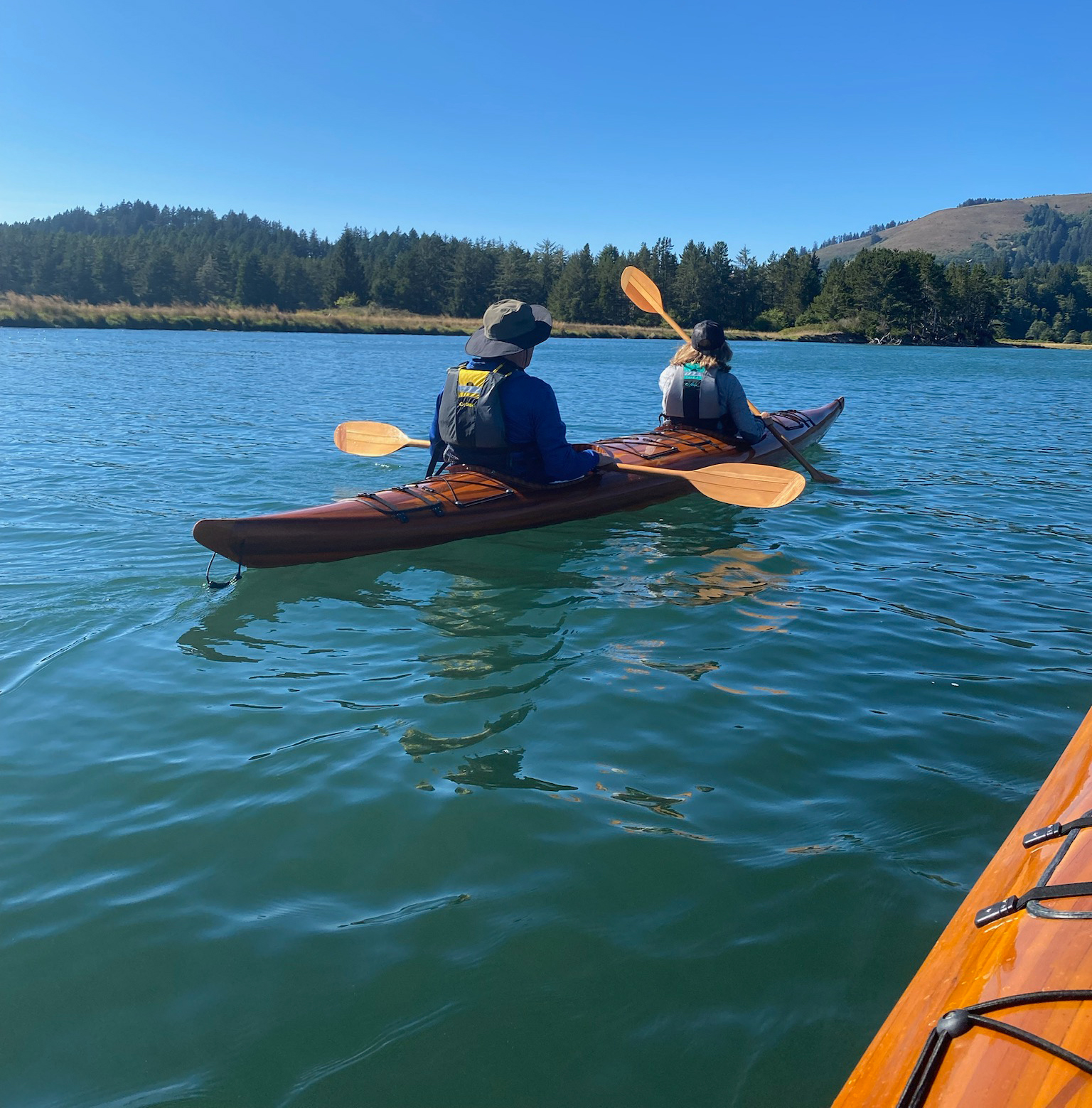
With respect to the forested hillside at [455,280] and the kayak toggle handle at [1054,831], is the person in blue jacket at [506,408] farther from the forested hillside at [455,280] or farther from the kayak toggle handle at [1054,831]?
the forested hillside at [455,280]

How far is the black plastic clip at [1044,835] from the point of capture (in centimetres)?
221

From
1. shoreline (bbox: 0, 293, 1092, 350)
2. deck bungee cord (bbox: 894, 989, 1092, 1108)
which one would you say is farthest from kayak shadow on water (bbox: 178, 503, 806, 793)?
shoreline (bbox: 0, 293, 1092, 350)

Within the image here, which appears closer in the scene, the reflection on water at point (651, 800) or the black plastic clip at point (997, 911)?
the black plastic clip at point (997, 911)

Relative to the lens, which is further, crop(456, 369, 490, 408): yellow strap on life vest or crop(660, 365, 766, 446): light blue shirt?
crop(660, 365, 766, 446): light blue shirt

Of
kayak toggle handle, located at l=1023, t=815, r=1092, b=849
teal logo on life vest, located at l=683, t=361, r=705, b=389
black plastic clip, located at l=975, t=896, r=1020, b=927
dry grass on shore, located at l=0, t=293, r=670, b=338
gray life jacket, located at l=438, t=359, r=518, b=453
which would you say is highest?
dry grass on shore, located at l=0, t=293, r=670, b=338

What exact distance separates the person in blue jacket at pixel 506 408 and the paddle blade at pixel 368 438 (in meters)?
1.49

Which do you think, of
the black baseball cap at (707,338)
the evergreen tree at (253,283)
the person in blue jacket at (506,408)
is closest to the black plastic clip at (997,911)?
the person in blue jacket at (506,408)

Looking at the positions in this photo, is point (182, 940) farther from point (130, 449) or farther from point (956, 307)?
point (956, 307)

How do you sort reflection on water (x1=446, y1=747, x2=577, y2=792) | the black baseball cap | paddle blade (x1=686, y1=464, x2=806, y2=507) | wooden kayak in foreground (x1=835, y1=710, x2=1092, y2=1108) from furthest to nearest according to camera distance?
the black baseball cap, paddle blade (x1=686, y1=464, x2=806, y2=507), reflection on water (x1=446, y1=747, x2=577, y2=792), wooden kayak in foreground (x1=835, y1=710, x2=1092, y2=1108)

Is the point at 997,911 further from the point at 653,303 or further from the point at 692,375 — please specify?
the point at 653,303

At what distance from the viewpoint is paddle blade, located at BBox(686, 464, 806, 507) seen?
6.64 metres

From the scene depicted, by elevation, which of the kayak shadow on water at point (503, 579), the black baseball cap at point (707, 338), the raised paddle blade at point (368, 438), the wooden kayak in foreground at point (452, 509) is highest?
the black baseball cap at point (707, 338)

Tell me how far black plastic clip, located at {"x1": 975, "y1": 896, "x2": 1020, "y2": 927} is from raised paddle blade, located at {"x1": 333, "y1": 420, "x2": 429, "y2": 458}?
676cm

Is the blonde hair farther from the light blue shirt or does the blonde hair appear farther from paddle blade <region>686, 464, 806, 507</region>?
paddle blade <region>686, 464, 806, 507</region>
